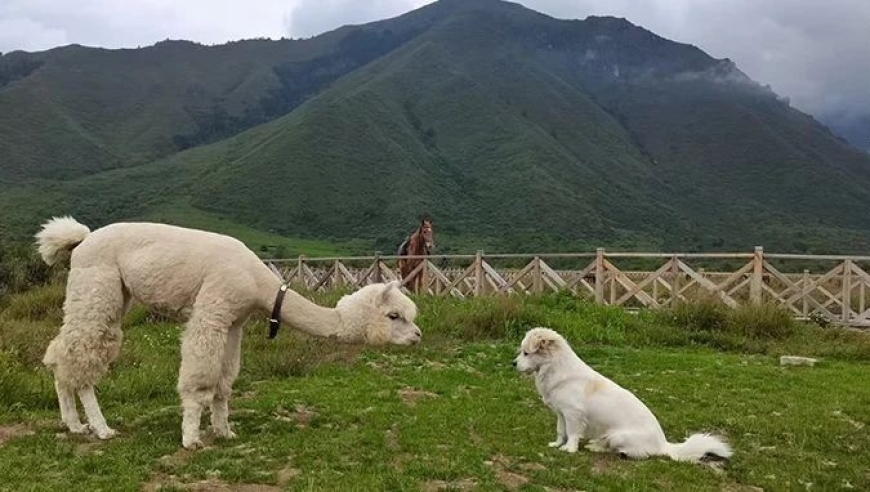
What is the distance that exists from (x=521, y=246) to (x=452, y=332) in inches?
2333

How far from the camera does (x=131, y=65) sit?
→ 164 m

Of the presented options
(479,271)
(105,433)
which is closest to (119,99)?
(479,271)

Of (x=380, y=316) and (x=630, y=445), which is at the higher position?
(x=380, y=316)

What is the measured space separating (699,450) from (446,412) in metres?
2.75

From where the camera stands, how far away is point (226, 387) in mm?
7152

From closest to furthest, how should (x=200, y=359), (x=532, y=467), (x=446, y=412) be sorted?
(x=532, y=467)
(x=200, y=359)
(x=446, y=412)

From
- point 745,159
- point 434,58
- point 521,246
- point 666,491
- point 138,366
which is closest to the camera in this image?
point 666,491

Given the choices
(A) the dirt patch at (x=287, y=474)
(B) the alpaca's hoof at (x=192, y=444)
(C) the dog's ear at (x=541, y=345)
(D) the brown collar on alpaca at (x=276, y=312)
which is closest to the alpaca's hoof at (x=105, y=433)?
(B) the alpaca's hoof at (x=192, y=444)

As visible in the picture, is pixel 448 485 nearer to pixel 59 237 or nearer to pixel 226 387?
pixel 226 387

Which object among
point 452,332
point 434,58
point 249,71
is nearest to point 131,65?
point 249,71

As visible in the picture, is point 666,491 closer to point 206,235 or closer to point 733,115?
point 206,235

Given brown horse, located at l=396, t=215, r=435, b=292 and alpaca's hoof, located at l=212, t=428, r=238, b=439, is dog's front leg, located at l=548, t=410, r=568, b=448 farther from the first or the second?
brown horse, located at l=396, t=215, r=435, b=292

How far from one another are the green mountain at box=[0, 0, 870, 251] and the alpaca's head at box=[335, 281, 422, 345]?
203 ft

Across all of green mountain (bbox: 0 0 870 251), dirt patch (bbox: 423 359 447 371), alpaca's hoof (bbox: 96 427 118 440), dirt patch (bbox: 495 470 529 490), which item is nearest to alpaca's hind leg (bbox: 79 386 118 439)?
alpaca's hoof (bbox: 96 427 118 440)
